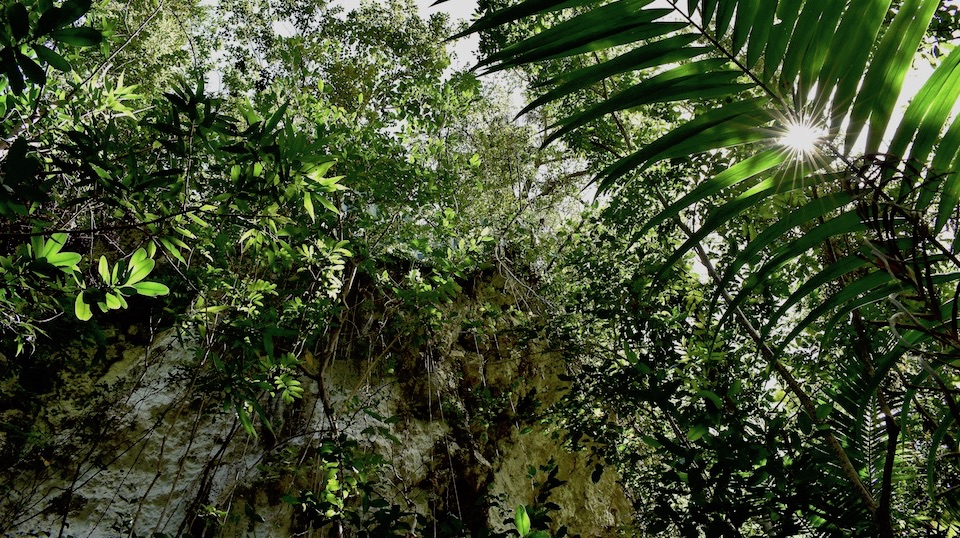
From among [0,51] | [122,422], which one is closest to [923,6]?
[0,51]

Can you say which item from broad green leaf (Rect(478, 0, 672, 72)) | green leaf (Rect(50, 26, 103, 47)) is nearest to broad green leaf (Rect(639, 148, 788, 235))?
broad green leaf (Rect(478, 0, 672, 72))

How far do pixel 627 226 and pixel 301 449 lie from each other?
110 inches

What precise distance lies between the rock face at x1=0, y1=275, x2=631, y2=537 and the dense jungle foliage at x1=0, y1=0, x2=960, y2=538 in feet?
0.77

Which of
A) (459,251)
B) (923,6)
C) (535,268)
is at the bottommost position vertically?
(923,6)

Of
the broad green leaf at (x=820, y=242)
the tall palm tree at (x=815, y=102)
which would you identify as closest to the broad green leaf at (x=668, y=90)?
the tall palm tree at (x=815, y=102)

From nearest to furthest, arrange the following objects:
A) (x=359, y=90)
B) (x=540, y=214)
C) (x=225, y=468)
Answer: (x=225, y=468), (x=359, y=90), (x=540, y=214)

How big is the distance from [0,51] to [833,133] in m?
1.65

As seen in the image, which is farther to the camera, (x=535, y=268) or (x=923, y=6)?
(x=535, y=268)

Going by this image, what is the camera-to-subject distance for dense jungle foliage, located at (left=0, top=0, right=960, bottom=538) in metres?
0.66

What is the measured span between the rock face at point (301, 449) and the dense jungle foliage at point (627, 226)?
235mm

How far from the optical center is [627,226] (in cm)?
306

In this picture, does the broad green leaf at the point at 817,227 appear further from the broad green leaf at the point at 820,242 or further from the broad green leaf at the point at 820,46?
the broad green leaf at the point at 820,46

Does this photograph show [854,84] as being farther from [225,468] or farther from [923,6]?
[225,468]

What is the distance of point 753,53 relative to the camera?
661 mm
